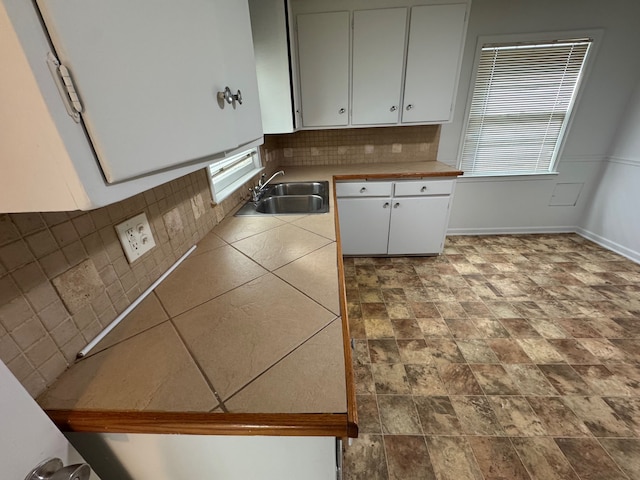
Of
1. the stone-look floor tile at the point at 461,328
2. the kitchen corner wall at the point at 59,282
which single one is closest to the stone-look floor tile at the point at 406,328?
the stone-look floor tile at the point at 461,328

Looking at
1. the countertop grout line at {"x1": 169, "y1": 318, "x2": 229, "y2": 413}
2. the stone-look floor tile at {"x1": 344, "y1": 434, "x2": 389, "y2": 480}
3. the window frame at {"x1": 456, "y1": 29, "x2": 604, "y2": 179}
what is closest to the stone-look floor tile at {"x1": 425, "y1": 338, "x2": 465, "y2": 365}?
the stone-look floor tile at {"x1": 344, "y1": 434, "x2": 389, "y2": 480}

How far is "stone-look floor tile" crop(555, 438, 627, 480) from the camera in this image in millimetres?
1030

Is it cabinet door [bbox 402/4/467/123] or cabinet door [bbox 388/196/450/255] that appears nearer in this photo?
cabinet door [bbox 402/4/467/123]

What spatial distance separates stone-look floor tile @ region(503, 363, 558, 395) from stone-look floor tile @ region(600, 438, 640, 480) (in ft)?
0.79

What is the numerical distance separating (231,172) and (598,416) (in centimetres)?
235

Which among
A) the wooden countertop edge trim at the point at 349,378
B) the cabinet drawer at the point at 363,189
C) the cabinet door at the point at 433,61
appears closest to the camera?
the wooden countertop edge trim at the point at 349,378

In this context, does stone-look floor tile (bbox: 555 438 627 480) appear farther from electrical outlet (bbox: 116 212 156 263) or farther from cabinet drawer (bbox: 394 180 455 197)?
electrical outlet (bbox: 116 212 156 263)

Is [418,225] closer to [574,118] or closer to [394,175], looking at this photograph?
[394,175]

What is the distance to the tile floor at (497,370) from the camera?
1.10 m

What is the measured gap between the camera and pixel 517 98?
2617 millimetres

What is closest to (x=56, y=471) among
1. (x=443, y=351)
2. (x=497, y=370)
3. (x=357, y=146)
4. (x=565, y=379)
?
(x=443, y=351)

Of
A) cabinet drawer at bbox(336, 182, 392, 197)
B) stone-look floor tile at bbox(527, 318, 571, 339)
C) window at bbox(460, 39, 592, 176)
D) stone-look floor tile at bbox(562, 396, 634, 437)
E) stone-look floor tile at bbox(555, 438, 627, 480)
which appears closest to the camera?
stone-look floor tile at bbox(555, 438, 627, 480)

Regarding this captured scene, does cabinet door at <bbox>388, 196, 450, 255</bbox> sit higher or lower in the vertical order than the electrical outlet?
lower

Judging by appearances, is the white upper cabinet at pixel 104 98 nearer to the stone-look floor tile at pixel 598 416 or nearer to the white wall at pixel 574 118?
the stone-look floor tile at pixel 598 416
